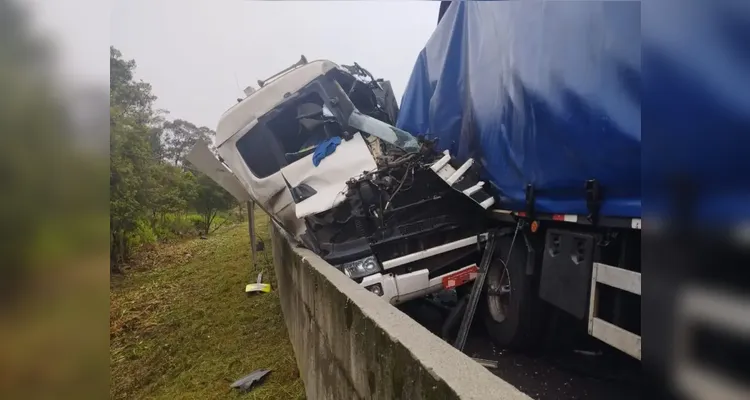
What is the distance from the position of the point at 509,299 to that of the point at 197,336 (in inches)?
174

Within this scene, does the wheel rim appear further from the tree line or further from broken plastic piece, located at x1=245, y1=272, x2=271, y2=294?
broken plastic piece, located at x1=245, y1=272, x2=271, y2=294

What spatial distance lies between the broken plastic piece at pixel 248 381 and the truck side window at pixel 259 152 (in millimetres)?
2278

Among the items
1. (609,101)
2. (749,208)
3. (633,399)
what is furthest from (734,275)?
(633,399)

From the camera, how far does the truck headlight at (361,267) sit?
12.2 ft

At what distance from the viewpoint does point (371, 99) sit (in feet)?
19.6

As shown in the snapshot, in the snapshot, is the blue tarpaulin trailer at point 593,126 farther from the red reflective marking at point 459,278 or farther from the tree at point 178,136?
the tree at point 178,136

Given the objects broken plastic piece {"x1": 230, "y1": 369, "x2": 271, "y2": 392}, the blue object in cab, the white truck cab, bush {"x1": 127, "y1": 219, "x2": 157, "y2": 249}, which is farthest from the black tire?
bush {"x1": 127, "y1": 219, "x2": 157, "y2": 249}

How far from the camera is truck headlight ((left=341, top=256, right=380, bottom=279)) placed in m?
3.71

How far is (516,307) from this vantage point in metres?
3.29

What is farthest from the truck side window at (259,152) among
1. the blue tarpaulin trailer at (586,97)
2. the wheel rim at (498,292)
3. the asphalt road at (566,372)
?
the asphalt road at (566,372)

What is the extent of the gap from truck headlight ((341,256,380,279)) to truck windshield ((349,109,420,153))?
4.31 feet

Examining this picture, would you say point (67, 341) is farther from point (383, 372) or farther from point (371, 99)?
point (371, 99)

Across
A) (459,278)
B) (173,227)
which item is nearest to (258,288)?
(459,278)

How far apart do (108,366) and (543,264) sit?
275 centimetres
